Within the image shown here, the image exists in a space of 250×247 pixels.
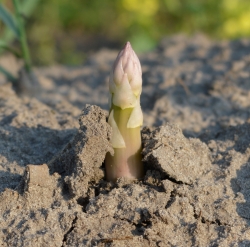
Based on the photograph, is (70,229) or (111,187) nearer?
(70,229)

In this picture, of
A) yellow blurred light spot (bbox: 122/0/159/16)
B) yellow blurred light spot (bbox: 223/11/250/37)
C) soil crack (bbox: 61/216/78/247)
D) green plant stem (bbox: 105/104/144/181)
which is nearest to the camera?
soil crack (bbox: 61/216/78/247)

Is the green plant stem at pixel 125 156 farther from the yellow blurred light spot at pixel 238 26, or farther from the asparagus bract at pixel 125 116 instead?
the yellow blurred light spot at pixel 238 26

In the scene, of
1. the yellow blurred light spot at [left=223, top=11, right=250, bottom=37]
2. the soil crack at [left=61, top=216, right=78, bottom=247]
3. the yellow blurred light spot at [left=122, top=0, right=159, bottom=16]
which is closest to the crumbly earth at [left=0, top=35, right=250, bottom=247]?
the soil crack at [left=61, top=216, right=78, bottom=247]

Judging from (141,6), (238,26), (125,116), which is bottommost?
(125,116)

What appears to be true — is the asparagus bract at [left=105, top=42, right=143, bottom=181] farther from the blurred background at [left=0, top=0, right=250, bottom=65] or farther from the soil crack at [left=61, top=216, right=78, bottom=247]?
the blurred background at [left=0, top=0, right=250, bottom=65]

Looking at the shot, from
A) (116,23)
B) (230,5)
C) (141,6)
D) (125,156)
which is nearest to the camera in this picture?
(125,156)

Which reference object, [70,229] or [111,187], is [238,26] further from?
[70,229]

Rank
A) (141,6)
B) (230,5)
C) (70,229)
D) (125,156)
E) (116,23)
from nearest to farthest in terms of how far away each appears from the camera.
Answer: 1. (70,229)
2. (125,156)
3. (230,5)
4. (141,6)
5. (116,23)

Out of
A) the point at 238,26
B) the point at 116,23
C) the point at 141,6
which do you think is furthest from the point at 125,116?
the point at 116,23
